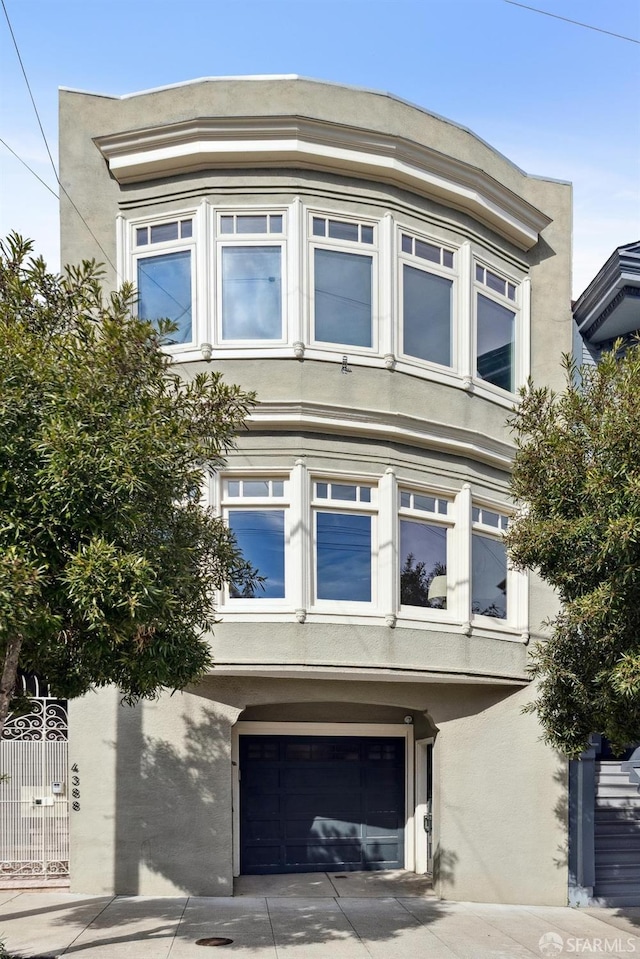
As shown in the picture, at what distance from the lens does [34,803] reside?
13.6 metres

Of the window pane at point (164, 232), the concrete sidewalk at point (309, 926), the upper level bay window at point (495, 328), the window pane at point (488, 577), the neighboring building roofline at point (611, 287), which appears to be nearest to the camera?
the concrete sidewalk at point (309, 926)

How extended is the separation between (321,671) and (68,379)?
601 centimetres

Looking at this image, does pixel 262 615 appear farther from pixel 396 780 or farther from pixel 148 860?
pixel 396 780

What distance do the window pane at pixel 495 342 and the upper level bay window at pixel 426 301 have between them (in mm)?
715

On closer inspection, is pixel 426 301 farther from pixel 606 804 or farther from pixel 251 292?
pixel 606 804

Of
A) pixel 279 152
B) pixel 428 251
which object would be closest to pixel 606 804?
pixel 428 251

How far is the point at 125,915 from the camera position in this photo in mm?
12008

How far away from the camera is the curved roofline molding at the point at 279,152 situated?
1352cm

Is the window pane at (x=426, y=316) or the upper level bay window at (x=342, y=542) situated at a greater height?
the window pane at (x=426, y=316)

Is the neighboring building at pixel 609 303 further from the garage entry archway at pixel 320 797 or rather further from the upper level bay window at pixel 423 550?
the garage entry archway at pixel 320 797

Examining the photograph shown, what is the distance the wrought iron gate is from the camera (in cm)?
1341

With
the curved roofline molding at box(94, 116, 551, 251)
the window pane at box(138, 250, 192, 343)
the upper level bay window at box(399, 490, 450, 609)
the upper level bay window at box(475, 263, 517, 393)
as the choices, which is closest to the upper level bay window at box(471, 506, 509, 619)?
the upper level bay window at box(399, 490, 450, 609)

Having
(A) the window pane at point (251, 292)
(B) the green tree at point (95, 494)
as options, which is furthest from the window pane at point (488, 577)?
(B) the green tree at point (95, 494)

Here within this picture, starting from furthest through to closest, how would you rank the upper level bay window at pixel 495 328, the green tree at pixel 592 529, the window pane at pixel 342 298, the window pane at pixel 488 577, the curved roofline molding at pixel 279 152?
the upper level bay window at pixel 495 328 < the window pane at pixel 488 577 < the window pane at pixel 342 298 < the curved roofline molding at pixel 279 152 < the green tree at pixel 592 529
